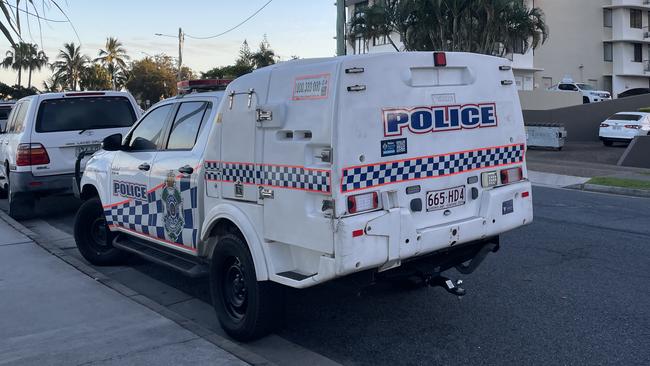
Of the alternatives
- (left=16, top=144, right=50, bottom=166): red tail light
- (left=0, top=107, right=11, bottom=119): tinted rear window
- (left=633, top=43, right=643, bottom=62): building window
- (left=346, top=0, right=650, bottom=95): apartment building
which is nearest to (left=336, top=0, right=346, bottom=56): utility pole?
(left=0, top=107, right=11, bottom=119): tinted rear window

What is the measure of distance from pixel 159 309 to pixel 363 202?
243 cm

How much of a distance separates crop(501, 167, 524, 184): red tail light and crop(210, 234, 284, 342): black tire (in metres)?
1.98

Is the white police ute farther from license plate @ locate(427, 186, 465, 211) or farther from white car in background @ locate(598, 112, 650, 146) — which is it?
white car in background @ locate(598, 112, 650, 146)

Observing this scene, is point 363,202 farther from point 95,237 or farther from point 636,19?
point 636,19

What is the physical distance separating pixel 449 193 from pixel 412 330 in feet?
4.10

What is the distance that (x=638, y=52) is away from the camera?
52.8m

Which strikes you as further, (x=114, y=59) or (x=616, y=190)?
(x=114, y=59)

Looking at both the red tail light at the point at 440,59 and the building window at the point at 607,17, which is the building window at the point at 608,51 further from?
the red tail light at the point at 440,59

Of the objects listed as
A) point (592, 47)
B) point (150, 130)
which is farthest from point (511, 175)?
point (592, 47)

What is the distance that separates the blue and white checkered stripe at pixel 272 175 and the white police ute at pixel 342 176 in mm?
11

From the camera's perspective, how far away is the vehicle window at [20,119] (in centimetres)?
1061

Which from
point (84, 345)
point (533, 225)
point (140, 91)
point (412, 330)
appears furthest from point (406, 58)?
point (140, 91)

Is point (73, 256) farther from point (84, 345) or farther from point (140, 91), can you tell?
point (140, 91)

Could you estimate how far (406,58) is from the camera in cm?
471
